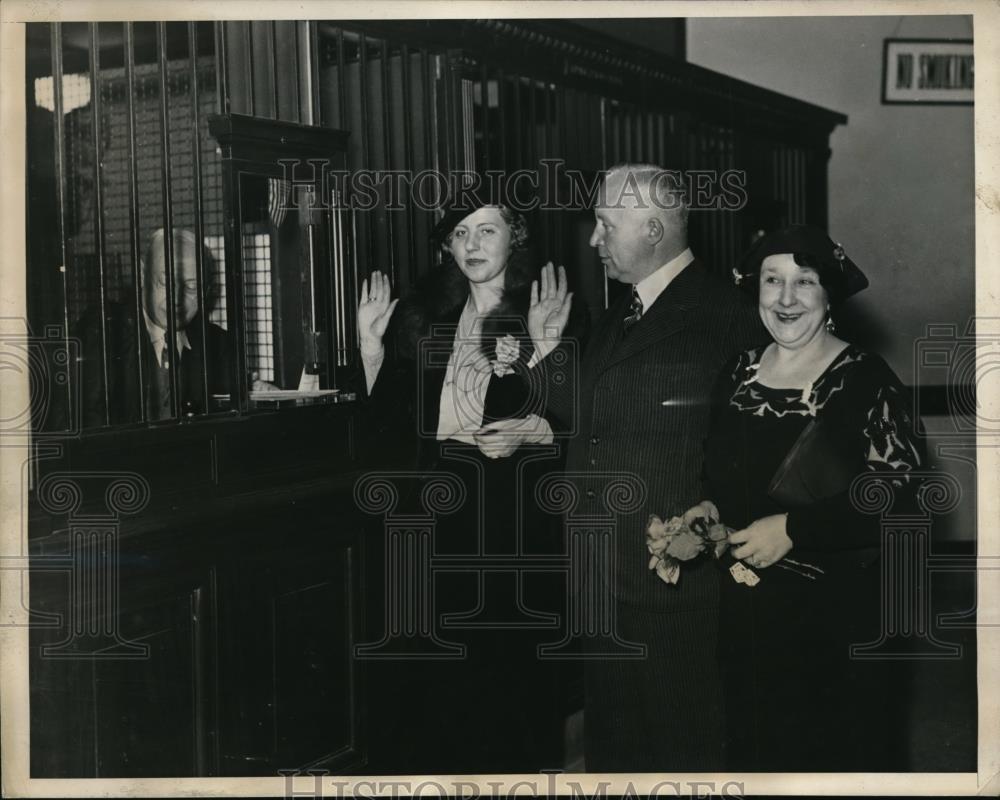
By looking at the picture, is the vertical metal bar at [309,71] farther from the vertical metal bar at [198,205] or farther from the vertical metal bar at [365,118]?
the vertical metal bar at [198,205]

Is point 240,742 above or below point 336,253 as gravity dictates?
below

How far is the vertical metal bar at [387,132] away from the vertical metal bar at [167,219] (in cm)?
55

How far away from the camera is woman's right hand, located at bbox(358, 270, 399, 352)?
9.71 ft

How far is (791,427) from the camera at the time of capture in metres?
2.80

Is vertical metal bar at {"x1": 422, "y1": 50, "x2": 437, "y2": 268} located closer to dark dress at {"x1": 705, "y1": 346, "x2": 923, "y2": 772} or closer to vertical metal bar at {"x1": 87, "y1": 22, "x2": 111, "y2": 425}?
vertical metal bar at {"x1": 87, "y1": 22, "x2": 111, "y2": 425}

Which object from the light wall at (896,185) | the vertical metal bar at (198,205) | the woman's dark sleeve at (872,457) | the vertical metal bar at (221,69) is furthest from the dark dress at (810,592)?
the vertical metal bar at (221,69)

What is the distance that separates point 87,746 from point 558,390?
4.93ft

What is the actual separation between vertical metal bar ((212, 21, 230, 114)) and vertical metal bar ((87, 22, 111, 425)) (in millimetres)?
278

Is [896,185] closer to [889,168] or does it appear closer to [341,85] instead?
[889,168]

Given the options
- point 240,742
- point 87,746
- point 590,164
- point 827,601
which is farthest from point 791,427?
point 87,746

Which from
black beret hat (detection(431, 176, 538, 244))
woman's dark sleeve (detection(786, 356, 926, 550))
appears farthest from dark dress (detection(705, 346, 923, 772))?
black beret hat (detection(431, 176, 538, 244))

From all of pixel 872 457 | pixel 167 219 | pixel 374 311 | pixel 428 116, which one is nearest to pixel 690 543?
pixel 872 457

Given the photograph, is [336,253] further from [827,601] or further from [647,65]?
[827,601]

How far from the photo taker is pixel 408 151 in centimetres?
294
